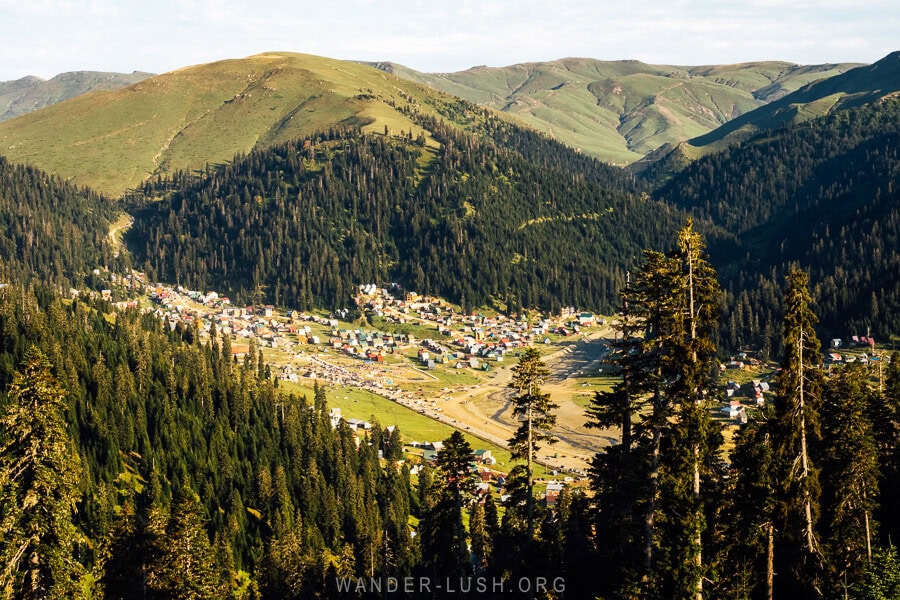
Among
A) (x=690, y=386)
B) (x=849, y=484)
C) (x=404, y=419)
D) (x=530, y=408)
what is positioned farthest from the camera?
(x=404, y=419)

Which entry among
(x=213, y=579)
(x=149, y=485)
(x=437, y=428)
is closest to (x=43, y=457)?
(x=213, y=579)

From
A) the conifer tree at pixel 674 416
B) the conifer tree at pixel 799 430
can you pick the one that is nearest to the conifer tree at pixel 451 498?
the conifer tree at pixel 674 416

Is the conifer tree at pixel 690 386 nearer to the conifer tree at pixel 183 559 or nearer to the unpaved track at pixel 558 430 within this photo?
the conifer tree at pixel 183 559

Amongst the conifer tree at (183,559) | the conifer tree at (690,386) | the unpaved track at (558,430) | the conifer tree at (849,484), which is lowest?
the unpaved track at (558,430)

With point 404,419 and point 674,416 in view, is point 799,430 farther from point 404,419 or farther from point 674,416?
point 404,419

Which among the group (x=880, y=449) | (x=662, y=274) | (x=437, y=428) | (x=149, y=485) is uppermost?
(x=662, y=274)

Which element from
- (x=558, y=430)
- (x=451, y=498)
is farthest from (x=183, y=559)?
(x=558, y=430)

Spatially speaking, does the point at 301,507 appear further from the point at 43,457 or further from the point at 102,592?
the point at 43,457

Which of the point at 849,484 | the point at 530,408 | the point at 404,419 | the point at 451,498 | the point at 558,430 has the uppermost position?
the point at 530,408
